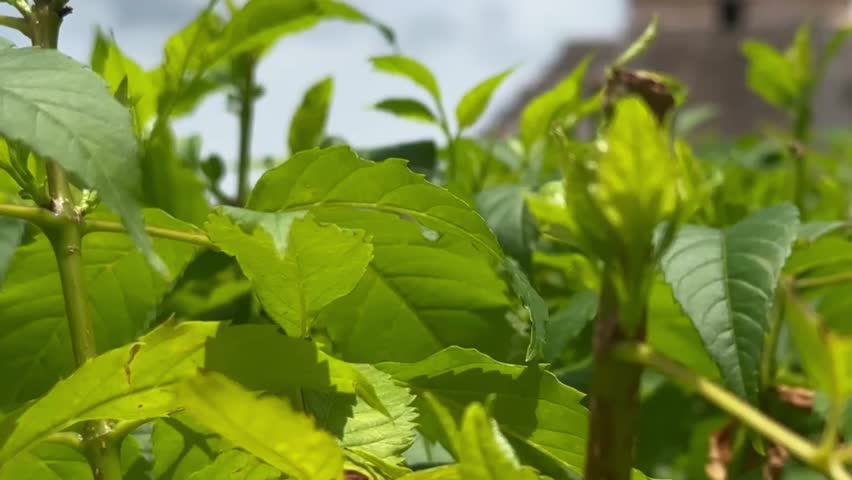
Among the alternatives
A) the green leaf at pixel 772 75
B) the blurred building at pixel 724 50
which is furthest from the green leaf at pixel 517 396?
the blurred building at pixel 724 50

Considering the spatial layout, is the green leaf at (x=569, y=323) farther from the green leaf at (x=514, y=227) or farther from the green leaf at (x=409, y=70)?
the green leaf at (x=409, y=70)

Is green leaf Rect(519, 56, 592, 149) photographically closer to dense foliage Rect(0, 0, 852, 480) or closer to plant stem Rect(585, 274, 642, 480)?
dense foliage Rect(0, 0, 852, 480)

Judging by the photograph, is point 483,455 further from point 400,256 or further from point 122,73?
point 122,73

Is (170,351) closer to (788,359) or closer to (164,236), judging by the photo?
(164,236)

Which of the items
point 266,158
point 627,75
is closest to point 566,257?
point 627,75

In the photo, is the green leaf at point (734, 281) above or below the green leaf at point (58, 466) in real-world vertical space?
above

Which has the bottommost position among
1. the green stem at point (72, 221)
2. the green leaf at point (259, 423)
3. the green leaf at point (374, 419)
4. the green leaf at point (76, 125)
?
the green leaf at point (374, 419)
